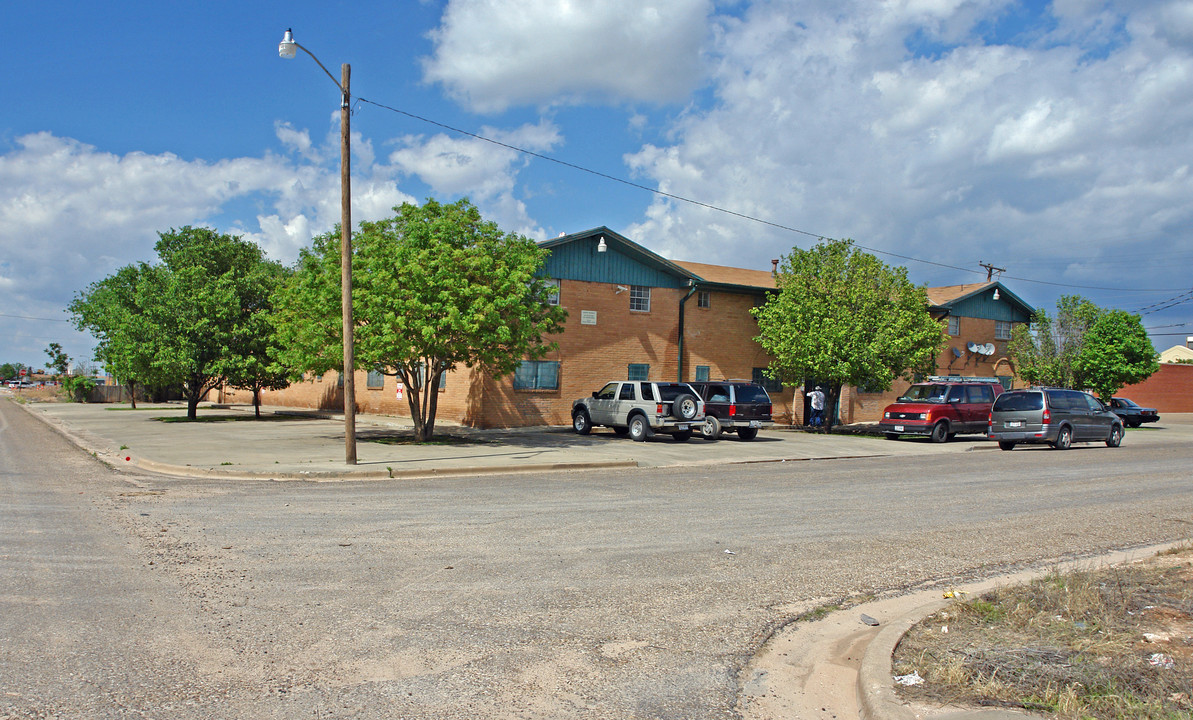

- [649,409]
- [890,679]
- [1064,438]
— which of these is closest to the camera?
[890,679]

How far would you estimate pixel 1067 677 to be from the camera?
4422 millimetres

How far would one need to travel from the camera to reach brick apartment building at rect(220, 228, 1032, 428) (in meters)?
27.9

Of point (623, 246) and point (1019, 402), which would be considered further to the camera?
point (623, 246)

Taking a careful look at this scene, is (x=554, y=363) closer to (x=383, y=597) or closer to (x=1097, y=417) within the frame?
(x=1097, y=417)

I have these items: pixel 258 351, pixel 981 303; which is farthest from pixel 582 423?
pixel 981 303

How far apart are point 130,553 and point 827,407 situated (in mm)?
26791

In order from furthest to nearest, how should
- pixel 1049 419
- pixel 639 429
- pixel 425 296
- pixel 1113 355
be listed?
pixel 1113 355
pixel 639 429
pixel 1049 419
pixel 425 296

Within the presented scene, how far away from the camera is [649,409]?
22734 mm

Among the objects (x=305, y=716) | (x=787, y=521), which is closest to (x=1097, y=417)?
(x=787, y=521)

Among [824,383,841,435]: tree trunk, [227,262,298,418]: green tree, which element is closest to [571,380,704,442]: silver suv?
[824,383,841,435]: tree trunk

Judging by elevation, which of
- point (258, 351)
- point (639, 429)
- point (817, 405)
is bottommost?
point (639, 429)

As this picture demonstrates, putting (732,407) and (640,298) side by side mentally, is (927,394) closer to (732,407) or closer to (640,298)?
(732,407)

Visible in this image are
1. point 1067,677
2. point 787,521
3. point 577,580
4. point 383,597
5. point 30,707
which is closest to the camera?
point 30,707

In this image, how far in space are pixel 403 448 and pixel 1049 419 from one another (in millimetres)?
17268
